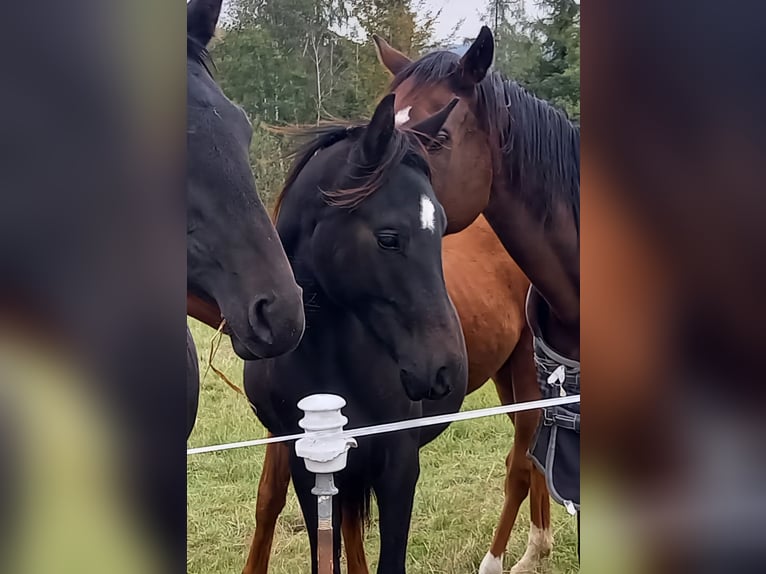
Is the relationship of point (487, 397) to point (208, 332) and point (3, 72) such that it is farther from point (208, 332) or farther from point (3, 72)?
point (3, 72)

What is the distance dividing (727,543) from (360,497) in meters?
1.16

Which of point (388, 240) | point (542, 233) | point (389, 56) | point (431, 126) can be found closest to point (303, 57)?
point (389, 56)

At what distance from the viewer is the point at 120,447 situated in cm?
175

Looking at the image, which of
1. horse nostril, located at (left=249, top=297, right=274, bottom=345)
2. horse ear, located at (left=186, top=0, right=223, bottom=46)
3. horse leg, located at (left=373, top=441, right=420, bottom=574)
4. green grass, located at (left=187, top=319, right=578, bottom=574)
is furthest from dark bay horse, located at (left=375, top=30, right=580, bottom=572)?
horse nostril, located at (left=249, top=297, right=274, bottom=345)

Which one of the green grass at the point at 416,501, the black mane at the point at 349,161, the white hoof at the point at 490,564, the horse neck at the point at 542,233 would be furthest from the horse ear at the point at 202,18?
the white hoof at the point at 490,564

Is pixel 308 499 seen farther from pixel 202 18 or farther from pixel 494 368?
pixel 202 18

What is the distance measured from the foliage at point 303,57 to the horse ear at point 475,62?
0.08 m

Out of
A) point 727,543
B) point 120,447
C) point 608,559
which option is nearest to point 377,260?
Answer: point 120,447

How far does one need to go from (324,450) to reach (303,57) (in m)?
0.87

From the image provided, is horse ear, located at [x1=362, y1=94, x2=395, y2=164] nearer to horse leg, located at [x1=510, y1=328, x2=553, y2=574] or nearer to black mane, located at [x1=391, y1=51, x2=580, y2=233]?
black mane, located at [x1=391, y1=51, x2=580, y2=233]

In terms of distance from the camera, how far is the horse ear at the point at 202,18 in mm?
1689

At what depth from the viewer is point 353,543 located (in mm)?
1912

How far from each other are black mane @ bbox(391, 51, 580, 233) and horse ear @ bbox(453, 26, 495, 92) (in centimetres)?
2

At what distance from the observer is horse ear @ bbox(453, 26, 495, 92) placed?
1.92m
